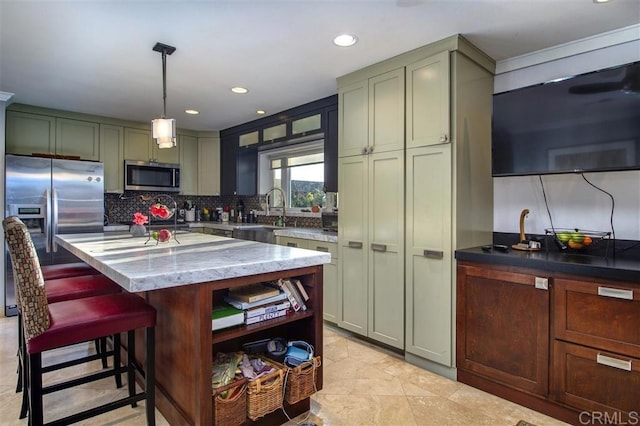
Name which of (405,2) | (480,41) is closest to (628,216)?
(480,41)

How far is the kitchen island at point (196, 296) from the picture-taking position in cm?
146

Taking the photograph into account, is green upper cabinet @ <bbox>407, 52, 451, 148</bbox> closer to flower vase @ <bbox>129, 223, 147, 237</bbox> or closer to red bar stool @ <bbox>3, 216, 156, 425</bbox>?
red bar stool @ <bbox>3, 216, 156, 425</bbox>

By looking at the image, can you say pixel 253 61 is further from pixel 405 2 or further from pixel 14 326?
pixel 14 326

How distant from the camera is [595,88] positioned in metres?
2.10

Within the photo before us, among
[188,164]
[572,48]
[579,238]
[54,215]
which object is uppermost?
[572,48]

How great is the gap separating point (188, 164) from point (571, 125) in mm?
4756

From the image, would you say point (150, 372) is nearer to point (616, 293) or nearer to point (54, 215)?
point (616, 293)

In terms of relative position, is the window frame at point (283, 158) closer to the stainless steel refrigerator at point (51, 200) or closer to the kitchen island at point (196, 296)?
the stainless steel refrigerator at point (51, 200)

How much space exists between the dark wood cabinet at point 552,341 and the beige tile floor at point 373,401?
0.15 meters

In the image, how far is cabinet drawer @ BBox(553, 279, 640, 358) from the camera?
5.60 ft

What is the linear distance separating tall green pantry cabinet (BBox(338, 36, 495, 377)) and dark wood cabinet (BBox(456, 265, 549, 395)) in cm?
11

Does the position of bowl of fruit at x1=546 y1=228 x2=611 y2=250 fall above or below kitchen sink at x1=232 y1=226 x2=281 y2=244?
above

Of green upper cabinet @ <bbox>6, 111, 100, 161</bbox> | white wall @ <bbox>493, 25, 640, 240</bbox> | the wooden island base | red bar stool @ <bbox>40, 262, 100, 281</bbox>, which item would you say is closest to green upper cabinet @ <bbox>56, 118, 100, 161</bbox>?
green upper cabinet @ <bbox>6, 111, 100, 161</bbox>

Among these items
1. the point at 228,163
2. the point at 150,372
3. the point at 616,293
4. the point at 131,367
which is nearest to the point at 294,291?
the point at 150,372
